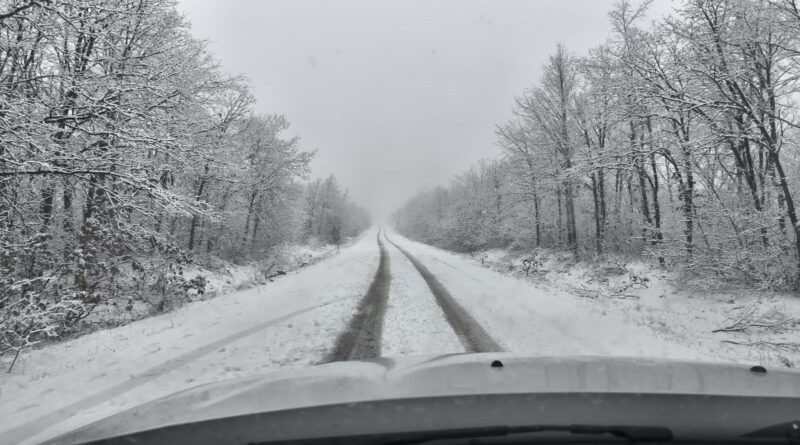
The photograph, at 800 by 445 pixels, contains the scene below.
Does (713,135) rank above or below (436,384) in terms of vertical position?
above

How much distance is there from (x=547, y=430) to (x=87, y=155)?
9.18m

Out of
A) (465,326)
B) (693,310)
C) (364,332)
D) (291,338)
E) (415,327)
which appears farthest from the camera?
(693,310)

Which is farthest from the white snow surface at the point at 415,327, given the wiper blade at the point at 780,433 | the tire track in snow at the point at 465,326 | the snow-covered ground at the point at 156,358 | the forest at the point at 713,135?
the forest at the point at 713,135

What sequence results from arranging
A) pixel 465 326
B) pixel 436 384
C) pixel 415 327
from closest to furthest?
pixel 436 384
pixel 415 327
pixel 465 326

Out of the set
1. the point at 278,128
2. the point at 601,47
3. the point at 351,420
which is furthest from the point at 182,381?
the point at 278,128

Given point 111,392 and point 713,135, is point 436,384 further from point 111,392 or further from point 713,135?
point 713,135

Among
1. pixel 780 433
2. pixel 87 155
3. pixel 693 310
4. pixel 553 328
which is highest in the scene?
pixel 87 155

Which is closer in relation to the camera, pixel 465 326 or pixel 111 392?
pixel 111 392

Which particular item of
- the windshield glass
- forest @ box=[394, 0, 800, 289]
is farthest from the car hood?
forest @ box=[394, 0, 800, 289]

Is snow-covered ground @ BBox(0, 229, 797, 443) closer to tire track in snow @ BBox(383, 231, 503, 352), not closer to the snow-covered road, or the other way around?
the snow-covered road

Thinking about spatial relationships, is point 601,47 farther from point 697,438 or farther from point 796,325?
point 697,438

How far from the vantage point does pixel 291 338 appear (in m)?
6.55

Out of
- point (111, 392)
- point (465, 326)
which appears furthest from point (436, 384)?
point (465, 326)

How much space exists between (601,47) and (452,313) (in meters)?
15.5
